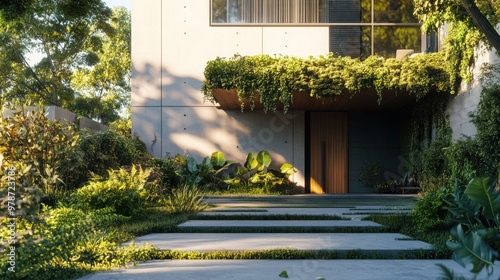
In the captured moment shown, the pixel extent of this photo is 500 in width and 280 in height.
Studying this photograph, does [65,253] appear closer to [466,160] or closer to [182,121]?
[466,160]

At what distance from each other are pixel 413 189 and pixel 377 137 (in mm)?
2701

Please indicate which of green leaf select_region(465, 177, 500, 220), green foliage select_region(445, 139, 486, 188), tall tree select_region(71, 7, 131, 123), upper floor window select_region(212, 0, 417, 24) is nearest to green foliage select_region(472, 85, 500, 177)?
green foliage select_region(445, 139, 486, 188)

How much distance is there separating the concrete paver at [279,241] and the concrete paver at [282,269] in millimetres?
567

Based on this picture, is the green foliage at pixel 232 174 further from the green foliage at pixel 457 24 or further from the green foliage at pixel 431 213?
the green foliage at pixel 431 213

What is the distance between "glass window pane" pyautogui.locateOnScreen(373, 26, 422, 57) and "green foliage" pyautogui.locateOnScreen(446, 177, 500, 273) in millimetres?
14864

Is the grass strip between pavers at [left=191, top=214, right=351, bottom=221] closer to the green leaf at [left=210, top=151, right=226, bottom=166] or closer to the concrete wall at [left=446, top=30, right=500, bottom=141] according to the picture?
the concrete wall at [left=446, top=30, right=500, bottom=141]

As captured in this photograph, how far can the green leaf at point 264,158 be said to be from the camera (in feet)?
59.3

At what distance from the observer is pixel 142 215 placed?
9.16 metres

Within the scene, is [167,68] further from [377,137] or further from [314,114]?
[377,137]

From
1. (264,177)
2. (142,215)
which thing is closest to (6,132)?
(142,215)

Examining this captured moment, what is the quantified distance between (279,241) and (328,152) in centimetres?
1331

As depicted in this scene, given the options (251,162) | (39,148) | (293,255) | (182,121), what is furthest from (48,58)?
(293,255)

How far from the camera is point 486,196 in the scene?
7.51ft

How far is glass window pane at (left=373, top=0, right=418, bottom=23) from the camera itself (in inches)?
690
